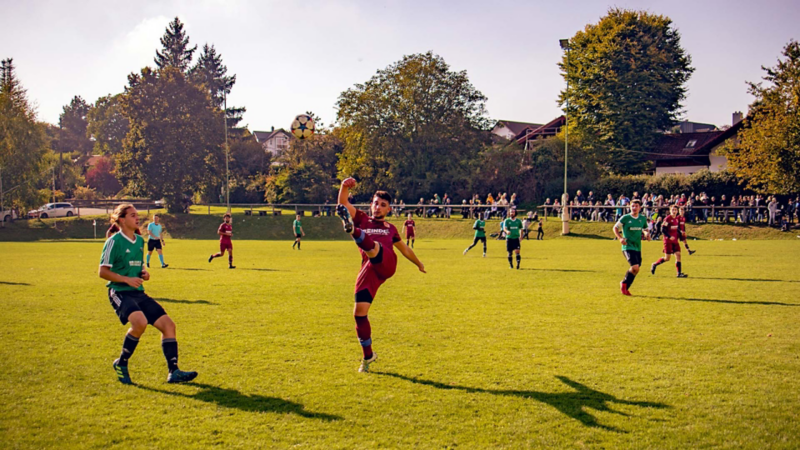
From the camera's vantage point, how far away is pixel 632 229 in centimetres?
1460

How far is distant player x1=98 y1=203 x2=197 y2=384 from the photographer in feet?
23.2

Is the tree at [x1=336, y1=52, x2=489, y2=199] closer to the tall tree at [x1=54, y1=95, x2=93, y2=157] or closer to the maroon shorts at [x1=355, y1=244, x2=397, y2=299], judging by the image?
the maroon shorts at [x1=355, y1=244, x2=397, y2=299]

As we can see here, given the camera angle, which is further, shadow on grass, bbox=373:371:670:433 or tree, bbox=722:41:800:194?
tree, bbox=722:41:800:194

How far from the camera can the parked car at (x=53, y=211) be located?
5828cm

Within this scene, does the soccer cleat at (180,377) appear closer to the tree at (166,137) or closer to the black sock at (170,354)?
the black sock at (170,354)

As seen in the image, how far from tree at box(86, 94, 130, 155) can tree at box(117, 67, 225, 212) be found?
6279 cm

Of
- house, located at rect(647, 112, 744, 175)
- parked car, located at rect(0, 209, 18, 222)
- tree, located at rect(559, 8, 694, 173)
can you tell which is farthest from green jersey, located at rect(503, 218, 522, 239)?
parked car, located at rect(0, 209, 18, 222)

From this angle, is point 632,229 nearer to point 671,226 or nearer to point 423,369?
point 671,226

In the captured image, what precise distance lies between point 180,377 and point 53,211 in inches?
2451

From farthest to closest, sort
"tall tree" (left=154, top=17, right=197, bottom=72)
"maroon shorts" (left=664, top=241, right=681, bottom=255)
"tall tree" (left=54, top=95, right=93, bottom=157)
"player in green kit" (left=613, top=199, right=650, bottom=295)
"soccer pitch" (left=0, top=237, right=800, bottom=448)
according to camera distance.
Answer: "tall tree" (left=54, top=95, right=93, bottom=157)
"tall tree" (left=154, top=17, right=197, bottom=72)
"maroon shorts" (left=664, top=241, right=681, bottom=255)
"player in green kit" (left=613, top=199, right=650, bottom=295)
"soccer pitch" (left=0, top=237, right=800, bottom=448)

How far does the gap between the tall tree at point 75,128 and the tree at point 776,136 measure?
448 feet

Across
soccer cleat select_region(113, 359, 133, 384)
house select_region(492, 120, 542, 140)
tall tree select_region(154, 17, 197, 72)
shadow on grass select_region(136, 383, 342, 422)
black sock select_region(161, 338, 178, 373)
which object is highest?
tall tree select_region(154, 17, 197, 72)

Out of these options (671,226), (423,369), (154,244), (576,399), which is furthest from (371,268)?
(154,244)

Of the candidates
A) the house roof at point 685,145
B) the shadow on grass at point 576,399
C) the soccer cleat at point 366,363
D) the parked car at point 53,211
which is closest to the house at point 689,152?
the house roof at point 685,145
